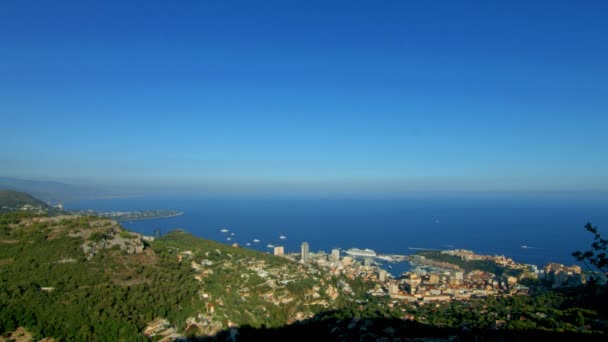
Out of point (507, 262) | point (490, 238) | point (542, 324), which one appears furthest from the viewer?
point (490, 238)

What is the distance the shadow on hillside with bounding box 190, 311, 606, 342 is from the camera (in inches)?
461

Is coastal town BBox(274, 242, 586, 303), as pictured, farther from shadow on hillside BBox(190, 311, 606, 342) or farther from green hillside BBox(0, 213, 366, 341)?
shadow on hillside BBox(190, 311, 606, 342)

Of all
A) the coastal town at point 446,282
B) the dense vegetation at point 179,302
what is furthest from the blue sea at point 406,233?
the dense vegetation at point 179,302

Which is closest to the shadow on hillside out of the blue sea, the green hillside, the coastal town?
the green hillside

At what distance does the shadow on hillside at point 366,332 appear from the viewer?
11.7 meters

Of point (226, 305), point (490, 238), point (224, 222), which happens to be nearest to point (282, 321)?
point (226, 305)

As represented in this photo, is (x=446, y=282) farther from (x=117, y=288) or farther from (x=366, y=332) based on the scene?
(x=117, y=288)

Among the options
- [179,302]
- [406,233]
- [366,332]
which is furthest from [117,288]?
[406,233]

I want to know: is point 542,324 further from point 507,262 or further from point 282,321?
point 507,262

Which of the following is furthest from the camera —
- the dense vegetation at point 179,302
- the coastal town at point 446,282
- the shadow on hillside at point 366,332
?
the coastal town at point 446,282

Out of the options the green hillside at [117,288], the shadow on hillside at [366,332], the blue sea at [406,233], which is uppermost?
the green hillside at [117,288]

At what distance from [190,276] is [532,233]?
3054 inches

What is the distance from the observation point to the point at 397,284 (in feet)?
96.1

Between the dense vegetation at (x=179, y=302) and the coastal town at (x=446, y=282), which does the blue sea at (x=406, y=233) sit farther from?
the dense vegetation at (x=179, y=302)
